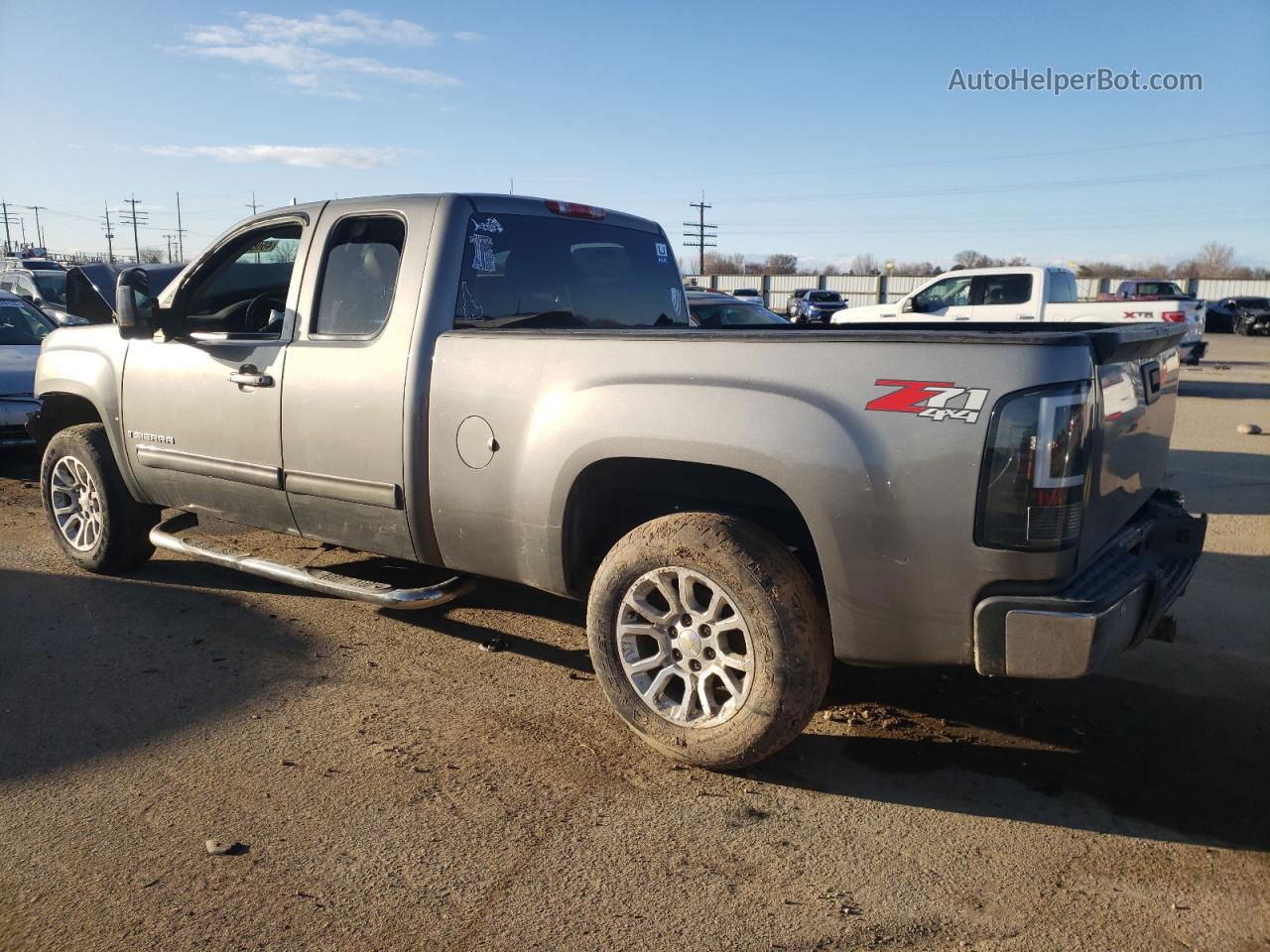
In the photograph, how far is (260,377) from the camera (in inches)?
181

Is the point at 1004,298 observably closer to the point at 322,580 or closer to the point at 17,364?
the point at 17,364

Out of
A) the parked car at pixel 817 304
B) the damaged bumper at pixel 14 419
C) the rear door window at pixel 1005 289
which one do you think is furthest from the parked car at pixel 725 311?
the parked car at pixel 817 304

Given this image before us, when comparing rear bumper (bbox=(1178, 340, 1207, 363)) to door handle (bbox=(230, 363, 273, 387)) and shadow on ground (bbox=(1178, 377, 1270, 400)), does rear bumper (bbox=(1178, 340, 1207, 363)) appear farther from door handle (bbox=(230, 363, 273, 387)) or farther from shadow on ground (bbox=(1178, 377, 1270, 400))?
door handle (bbox=(230, 363, 273, 387))

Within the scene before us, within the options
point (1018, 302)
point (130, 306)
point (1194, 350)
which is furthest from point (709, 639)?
point (1194, 350)

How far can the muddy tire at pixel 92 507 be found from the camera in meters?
5.54

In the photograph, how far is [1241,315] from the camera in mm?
39938

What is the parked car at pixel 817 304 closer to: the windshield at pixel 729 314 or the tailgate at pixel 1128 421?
the windshield at pixel 729 314

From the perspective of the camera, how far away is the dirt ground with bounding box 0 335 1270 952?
8.78 feet

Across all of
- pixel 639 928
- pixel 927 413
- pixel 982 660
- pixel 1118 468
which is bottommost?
pixel 639 928

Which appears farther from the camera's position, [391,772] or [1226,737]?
[1226,737]

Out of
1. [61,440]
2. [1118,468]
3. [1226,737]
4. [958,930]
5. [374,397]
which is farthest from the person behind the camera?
[61,440]

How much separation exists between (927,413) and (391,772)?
2193 mm

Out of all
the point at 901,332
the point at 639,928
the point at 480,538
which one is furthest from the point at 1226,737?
the point at 480,538

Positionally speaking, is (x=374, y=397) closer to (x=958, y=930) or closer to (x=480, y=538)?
(x=480, y=538)
